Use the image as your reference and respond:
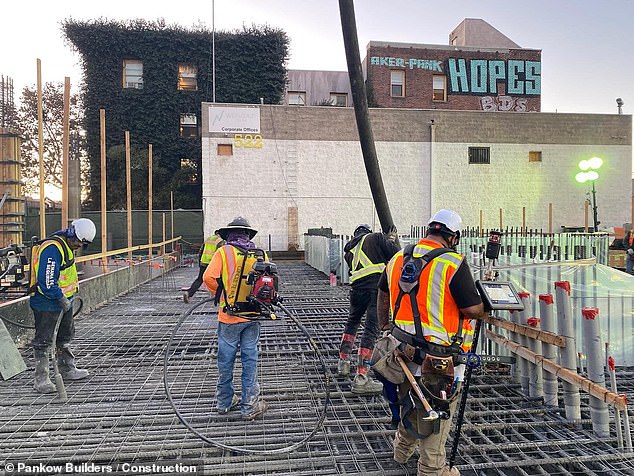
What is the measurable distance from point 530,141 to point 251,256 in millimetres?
26448

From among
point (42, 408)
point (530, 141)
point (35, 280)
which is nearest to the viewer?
point (42, 408)

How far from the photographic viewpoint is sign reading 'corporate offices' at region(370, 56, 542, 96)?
32125mm

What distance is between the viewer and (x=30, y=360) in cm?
664

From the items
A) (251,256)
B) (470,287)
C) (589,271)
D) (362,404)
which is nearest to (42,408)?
(251,256)

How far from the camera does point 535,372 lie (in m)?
4.86

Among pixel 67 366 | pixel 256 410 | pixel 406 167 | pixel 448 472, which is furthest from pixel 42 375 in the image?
pixel 406 167

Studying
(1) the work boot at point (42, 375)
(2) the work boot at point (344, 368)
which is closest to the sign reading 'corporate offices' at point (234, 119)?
(1) the work boot at point (42, 375)

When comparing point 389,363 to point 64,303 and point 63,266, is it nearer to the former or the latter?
point 64,303

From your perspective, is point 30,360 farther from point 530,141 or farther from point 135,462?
point 530,141

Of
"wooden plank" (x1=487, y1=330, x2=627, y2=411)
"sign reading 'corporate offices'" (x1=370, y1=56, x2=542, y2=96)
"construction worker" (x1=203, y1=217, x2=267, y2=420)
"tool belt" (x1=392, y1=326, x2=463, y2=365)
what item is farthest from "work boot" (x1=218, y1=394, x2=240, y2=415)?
"sign reading 'corporate offices'" (x1=370, y1=56, x2=542, y2=96)

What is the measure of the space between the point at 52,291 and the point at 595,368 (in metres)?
5.50

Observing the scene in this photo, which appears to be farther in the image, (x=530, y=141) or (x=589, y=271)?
→ (x=530, y=141)

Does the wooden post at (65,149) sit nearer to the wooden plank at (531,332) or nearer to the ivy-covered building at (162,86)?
the wooden plank at (531,332)

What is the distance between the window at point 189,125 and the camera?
3022 cm
